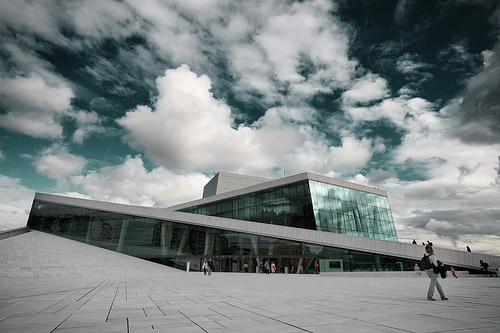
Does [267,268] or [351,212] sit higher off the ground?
[351,212]

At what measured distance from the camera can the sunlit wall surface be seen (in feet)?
120

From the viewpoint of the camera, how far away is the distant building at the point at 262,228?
26406mm

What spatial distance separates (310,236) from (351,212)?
1516 centimetres

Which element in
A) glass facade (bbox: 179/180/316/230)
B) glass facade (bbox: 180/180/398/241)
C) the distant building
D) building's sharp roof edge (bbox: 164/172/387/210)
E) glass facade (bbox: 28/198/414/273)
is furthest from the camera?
building's sharp roof edge (bbox: 164/172/387/210)

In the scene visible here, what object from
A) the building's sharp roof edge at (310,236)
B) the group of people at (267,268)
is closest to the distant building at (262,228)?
the building's sharp roof edge at (310,236)

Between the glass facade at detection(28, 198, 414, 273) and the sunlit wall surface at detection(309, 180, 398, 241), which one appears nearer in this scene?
the glass facade at detection(28, 198, 414, 273)

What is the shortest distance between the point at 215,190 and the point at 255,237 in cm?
3124

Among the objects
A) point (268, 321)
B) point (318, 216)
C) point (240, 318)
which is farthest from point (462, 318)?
point (318, 216)

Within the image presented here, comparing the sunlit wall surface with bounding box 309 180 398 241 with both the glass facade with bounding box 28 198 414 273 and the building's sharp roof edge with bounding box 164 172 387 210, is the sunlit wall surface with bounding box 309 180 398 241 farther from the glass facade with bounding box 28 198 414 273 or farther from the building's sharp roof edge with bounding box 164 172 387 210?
the glass facade with bounding box 28 198 414 273

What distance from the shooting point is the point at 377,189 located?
4412cm

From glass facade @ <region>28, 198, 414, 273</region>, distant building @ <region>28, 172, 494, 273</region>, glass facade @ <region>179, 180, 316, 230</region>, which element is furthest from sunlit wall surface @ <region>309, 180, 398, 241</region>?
glass facade @ <region>28, 198, 414, 273</region>

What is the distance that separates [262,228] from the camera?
→ 2952cm

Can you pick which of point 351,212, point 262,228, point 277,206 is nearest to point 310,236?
point 262,228

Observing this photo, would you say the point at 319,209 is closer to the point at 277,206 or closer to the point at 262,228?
the point at 277,206
